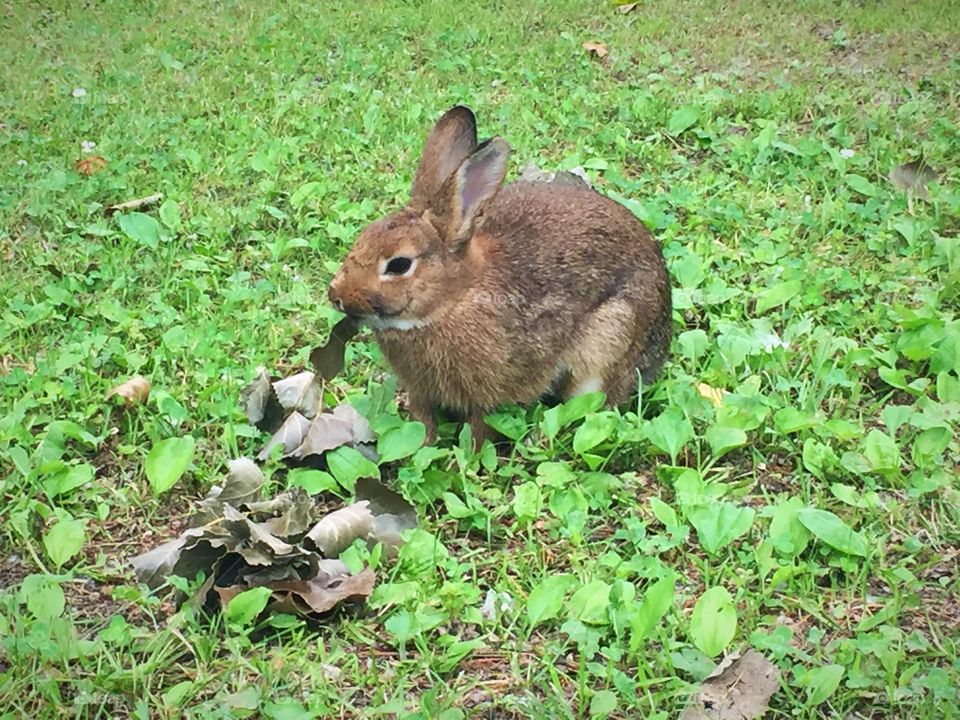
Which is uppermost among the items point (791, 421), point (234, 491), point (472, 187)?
point (472, 187)

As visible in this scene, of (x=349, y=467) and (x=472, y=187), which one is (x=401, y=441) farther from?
(x=472, y=187)

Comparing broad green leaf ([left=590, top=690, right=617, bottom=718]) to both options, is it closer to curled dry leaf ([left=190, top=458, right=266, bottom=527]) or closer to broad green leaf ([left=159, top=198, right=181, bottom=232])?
curled dry leaf ([left=190, top=458, right=266, bottom=527])

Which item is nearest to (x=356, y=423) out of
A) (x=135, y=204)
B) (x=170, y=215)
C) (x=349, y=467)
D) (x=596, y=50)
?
(x=349, y=467)

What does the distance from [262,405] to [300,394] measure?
0.12 meters

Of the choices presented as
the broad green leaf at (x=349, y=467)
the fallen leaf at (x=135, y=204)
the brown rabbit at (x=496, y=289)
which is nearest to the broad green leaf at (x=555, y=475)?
the brown rabbit at (x=496, y=289)

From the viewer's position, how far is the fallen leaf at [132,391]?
3.49 m

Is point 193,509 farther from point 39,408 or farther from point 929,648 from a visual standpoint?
point 929,648

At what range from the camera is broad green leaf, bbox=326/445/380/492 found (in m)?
3.13

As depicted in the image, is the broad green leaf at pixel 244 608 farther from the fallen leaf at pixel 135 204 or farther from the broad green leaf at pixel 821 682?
the fallen leaf at pixel 135 204

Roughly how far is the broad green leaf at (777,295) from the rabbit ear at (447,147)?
126cm

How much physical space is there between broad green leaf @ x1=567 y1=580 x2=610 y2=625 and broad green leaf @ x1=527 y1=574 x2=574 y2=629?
3cm

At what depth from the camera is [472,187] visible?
3.29 meters

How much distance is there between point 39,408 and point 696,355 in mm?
2123

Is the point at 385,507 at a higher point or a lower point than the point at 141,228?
lower
